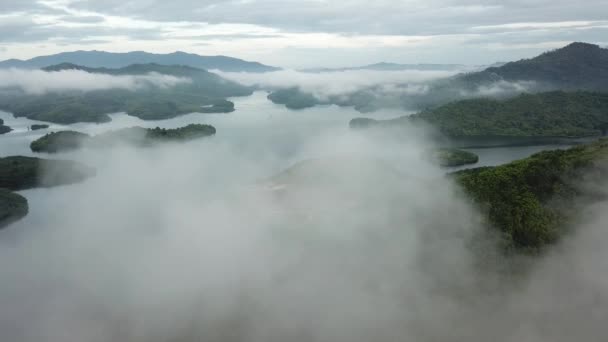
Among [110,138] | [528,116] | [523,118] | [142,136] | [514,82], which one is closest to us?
[110,138]

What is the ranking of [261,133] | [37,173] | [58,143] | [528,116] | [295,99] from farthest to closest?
[295,99] → [261,133] → [528,116] → [58,143] → [37,173]

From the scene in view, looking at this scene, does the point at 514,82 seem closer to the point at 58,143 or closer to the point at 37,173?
the point at 58,143

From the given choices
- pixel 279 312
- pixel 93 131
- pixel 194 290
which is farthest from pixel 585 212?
pixel 93 131

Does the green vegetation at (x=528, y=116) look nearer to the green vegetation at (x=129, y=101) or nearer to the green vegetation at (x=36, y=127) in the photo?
the green vegetation at (x=129, y=101)

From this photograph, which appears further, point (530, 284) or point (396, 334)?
point (530, 284)

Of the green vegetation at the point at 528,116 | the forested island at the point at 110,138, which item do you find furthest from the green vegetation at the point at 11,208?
the green vegetation at the point at 528,116

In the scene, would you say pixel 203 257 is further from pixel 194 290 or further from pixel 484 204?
pixel 484 204

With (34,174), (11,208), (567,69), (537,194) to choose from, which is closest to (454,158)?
(537,194)
